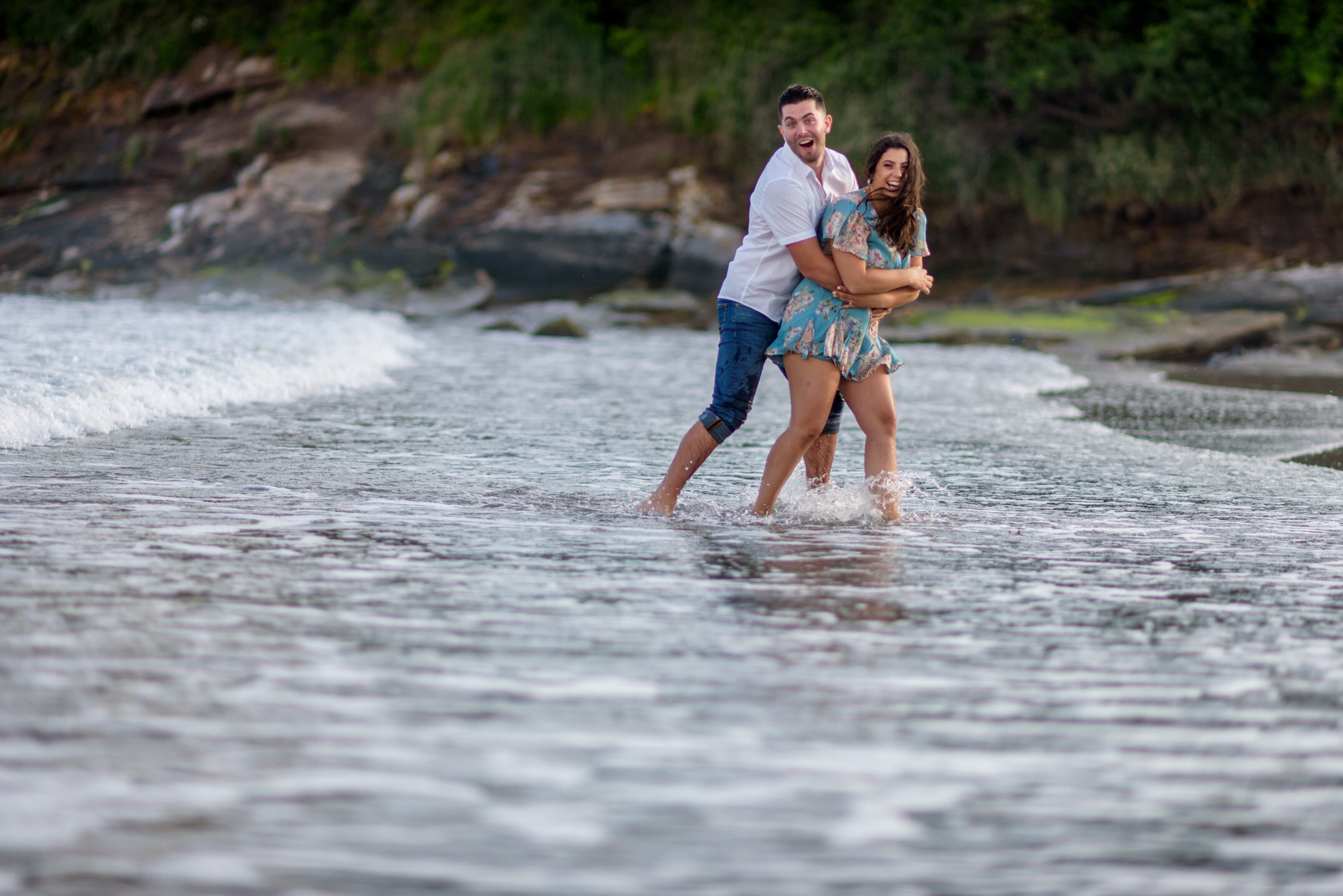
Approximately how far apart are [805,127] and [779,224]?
0.38 meters

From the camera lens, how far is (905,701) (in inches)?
122

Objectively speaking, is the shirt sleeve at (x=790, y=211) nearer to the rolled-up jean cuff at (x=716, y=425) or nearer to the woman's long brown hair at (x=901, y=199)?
the woman's long brown hair at (x=901, y=199)

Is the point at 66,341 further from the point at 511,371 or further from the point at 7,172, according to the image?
the point at 7,172

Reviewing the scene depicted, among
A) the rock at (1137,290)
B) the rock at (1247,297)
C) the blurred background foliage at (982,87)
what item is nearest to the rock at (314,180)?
the blurred background foliage at (982,87)

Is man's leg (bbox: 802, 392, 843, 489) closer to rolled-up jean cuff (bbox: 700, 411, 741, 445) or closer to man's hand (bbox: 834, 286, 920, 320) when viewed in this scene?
rolled-up jean cuff (bbox: 700, 411, 741, 445)

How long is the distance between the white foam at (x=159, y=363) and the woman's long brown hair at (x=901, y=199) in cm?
453

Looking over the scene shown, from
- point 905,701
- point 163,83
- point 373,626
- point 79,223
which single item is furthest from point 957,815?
point 163,83

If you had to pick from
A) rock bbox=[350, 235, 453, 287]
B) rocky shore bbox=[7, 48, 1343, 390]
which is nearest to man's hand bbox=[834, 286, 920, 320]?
rocky shore bbox=[7, 48, 1343, 390]

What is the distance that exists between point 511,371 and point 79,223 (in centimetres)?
1995

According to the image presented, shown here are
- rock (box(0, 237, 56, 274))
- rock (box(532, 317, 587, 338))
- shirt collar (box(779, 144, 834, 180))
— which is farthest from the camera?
rock (box(0, 237, 56, 274))

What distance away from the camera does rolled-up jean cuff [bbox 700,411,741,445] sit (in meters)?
5.67

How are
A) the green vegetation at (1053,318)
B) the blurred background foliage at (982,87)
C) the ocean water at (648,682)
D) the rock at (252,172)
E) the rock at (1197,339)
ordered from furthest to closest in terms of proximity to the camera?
the rock at (252,172) → the blurred background foliage at (982,87) → the green vegetation at (1053,318) → the rock at (1197,339) → the ocean water at (648,682)

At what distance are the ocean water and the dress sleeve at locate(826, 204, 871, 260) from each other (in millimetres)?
1081

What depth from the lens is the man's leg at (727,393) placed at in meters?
5.60
